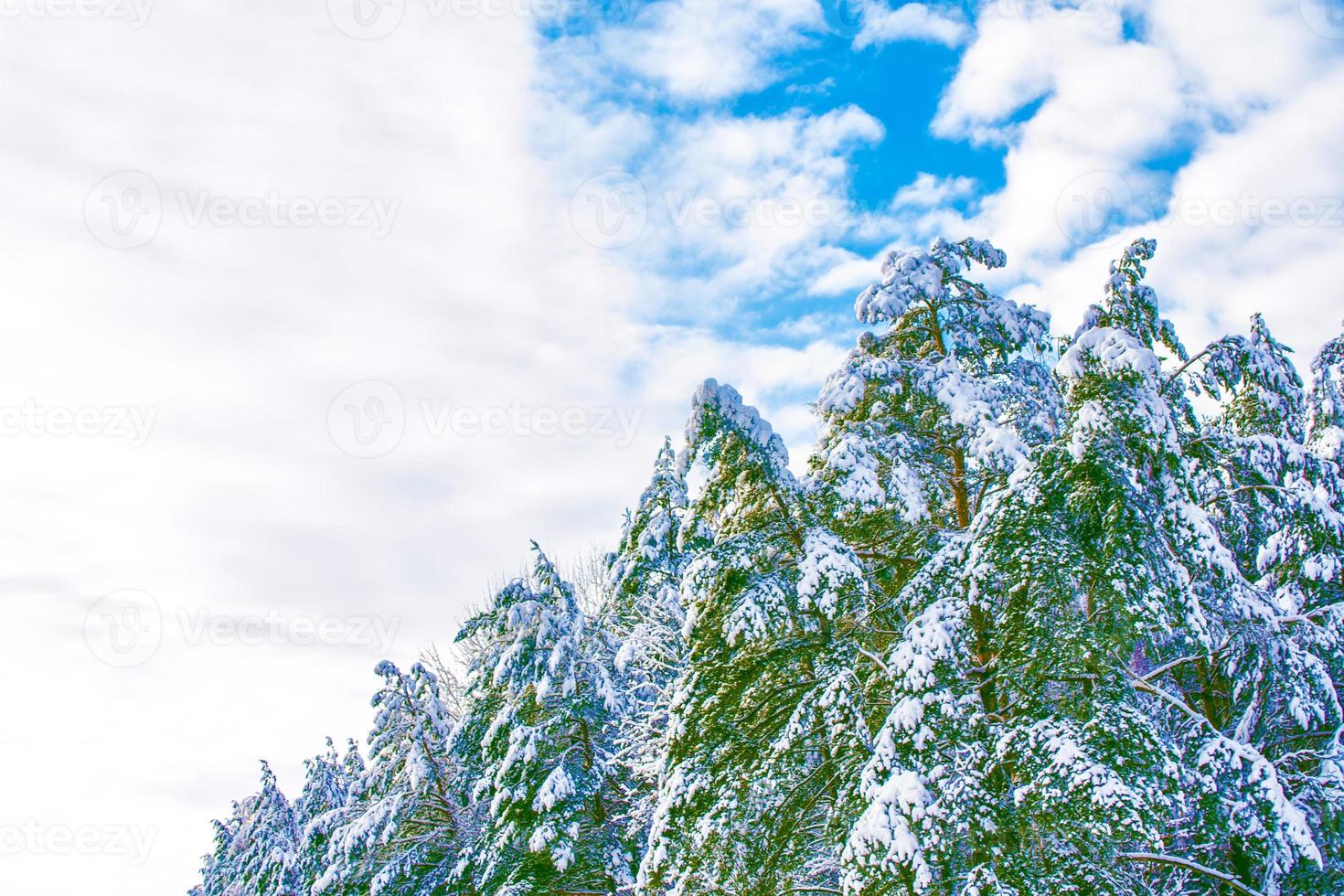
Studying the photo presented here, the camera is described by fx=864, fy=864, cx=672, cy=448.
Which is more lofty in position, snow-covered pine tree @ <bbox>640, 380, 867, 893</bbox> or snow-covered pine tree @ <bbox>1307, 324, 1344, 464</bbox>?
snow-covered pine tree @ <bbox>1307, 324, 1344, 464</bbox>

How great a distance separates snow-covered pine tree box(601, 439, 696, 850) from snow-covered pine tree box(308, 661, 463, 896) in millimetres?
3960

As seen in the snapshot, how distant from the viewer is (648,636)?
16750mm

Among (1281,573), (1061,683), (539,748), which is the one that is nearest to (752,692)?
(1061,683)

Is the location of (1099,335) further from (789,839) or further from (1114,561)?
(789,839)

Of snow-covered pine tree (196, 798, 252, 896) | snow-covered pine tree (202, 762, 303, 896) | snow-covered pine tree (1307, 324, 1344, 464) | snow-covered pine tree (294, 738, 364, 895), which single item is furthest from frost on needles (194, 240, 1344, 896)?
snow-covered pine tree (196, 798, 252, 896)

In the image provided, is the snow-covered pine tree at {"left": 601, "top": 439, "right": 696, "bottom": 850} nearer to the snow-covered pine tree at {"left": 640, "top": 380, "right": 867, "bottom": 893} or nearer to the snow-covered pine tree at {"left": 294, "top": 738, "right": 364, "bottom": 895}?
the snow-covered pine tree at {"left": 640, "top": 380, "right": 867, "bottom": 893}

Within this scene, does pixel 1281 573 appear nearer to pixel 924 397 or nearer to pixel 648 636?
pixel 924 397

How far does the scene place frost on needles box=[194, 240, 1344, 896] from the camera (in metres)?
7.68

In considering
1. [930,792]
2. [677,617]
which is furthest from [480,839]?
[930,792]

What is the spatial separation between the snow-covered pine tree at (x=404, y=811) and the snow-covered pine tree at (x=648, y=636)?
3.96 meters

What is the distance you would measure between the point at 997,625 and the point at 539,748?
8933 millimetres

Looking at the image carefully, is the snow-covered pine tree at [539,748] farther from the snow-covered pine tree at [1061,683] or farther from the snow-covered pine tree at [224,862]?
the snow-covered pine tree at [224,862]

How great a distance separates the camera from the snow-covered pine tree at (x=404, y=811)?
16719 mm

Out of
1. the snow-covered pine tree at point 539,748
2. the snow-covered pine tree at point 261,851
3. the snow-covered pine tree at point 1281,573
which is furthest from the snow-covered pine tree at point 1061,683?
the snow-covered pine tree at point 261,851
